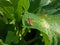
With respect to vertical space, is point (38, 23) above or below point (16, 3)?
below

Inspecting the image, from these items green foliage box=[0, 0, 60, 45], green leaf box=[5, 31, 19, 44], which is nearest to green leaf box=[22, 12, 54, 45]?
green foliage box=[0, 0, 60, 45]

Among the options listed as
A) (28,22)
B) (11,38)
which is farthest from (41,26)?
(11,38)

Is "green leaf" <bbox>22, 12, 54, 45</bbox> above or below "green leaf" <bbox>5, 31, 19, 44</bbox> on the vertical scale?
above

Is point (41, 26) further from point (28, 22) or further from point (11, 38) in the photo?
point (11, 38)

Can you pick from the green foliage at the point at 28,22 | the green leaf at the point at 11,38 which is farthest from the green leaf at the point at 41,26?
the green leaf at the point at 11,38

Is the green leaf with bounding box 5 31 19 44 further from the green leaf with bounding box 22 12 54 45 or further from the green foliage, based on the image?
the green leaf with bounding box 22 12 54 45

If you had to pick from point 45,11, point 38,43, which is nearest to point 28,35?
point 38,43

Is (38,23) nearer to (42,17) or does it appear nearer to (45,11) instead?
(42,17)
